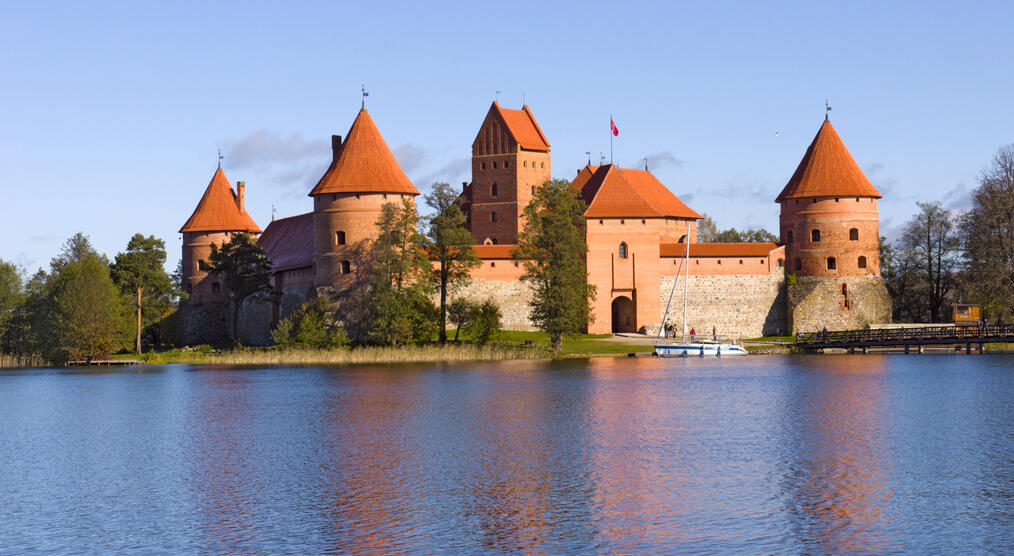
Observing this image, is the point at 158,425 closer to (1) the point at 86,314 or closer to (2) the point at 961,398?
(2) the point at 961,398

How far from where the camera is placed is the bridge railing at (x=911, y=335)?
1829 inches

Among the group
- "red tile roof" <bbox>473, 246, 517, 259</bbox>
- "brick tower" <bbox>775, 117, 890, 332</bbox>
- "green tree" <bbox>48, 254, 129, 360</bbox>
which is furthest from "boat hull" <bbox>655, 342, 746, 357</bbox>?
"green tree" <bbox>48, 254, 129, 360</bbox>

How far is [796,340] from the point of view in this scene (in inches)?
2036

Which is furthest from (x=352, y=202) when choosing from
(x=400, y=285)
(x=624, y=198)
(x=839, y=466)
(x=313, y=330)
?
(x=839, y=466)

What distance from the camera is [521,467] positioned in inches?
739

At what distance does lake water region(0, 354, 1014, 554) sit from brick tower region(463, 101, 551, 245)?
2564 centimetres

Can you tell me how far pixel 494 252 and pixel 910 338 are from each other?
19.2 m

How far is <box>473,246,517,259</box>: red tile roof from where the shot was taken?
55.4 m

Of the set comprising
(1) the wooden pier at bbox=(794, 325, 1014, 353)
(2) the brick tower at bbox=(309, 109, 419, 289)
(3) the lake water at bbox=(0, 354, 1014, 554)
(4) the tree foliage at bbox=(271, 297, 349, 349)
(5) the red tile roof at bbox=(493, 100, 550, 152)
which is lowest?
(3) the lake water at bbox=(0, 354, 1014, 554)

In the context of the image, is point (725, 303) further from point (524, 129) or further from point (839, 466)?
point (839, 466)

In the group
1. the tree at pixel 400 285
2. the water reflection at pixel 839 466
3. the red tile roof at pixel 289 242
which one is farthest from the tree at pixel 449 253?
the water reflection at pixel 839 466

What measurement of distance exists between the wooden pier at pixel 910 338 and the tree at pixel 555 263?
409 inches

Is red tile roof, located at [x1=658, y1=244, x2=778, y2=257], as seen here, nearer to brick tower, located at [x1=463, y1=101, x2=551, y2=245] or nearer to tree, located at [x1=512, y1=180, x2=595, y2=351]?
brick tower, located at [x1=463, y1=101, x2=551, y2=245]

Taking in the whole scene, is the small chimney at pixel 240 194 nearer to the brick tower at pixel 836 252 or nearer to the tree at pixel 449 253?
the tree at pixel 449 253
